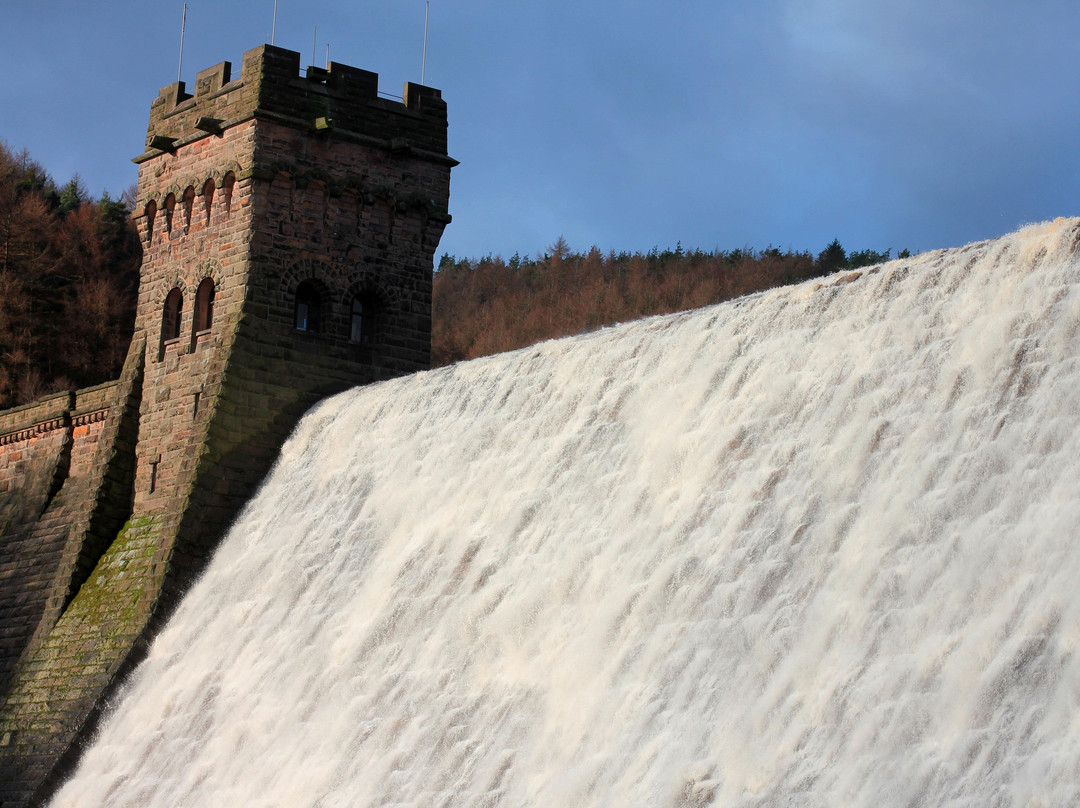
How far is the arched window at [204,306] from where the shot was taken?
67.8 ft

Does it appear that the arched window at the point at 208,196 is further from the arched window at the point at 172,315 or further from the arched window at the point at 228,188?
the arched window at the point at 172,315

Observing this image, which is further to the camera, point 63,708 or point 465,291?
point 465,291

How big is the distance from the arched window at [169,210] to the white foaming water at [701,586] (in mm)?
7106

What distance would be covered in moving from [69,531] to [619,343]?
10568 millimetres

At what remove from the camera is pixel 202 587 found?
17.8 metres

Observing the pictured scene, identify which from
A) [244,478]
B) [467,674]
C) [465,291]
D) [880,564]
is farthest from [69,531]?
[465,291]

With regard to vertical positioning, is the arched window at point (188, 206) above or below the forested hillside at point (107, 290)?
below

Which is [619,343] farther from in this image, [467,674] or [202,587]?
[202,587]

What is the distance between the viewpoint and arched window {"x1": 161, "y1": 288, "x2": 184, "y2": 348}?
2103cm

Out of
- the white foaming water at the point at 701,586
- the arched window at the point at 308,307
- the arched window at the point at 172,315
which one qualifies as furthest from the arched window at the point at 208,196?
the white foaming water at the point at 701,586

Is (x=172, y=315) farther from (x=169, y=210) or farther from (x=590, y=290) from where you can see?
(x=590, y=290)

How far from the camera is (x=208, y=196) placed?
822 inches

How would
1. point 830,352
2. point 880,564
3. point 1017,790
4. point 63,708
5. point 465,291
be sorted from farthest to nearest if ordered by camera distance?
point 465,291 < point 63,708 < point 830,352 < point 880,564 < point 1017,790

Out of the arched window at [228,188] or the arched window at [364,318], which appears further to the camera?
the arched window at [364,318]
